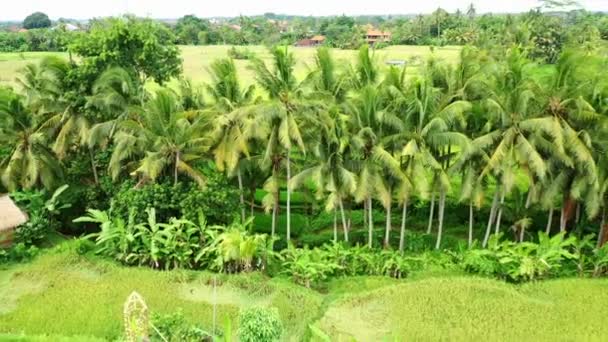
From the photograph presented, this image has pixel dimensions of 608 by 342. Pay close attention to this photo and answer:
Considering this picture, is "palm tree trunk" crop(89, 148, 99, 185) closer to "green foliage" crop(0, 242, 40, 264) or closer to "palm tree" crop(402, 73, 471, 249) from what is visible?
"green foliage" crop(0, 242, 40, 264)

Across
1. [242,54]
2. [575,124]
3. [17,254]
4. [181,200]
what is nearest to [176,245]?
[181,200]

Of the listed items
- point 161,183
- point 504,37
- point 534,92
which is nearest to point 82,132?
point 161,183

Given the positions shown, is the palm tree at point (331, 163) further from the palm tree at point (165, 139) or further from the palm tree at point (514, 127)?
the palm tree at point (514, 127)

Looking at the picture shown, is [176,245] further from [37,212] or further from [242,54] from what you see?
[242,54]

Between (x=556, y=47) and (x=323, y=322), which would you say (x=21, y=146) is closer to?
(x=323, y=322)

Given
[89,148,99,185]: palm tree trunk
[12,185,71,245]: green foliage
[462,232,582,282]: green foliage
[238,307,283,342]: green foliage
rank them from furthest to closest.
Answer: [89,148,99,185]: palm tree trunk
[12,185,71,245]: green foliage
[462,232,582,282]: green foliage
[238,307,283,342]: green foliage

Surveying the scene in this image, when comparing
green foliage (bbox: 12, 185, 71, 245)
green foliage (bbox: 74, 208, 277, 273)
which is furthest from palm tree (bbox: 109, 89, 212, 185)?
green foliage (bbox: 12, 185, 71, 245)
